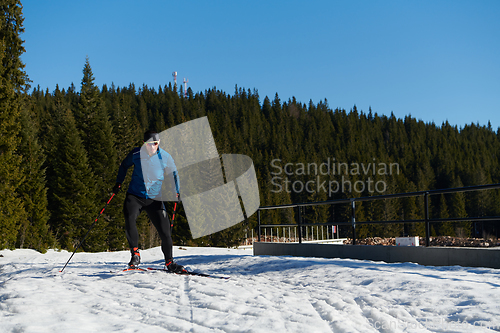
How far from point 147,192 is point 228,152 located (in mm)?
59872

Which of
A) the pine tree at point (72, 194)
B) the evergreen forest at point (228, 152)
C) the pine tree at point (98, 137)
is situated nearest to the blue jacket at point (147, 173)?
the evergreen forest at point (228, 152)

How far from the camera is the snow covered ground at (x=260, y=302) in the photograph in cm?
321

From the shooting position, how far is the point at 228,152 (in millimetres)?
65750

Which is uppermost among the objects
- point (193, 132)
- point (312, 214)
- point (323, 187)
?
point (193, 132)

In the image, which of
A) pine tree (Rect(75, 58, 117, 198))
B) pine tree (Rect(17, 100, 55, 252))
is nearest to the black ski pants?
pine tree (Rect(17, 100, 55, 252))

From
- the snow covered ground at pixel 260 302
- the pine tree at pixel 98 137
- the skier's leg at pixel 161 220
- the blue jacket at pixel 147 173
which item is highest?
the pine tree at pixel 98 137

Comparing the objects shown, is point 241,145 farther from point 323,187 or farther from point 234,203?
point 234,203

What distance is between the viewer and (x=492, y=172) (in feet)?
393

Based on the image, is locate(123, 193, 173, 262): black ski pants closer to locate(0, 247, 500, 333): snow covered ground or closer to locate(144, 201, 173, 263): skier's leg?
locate(144, 201, 173, 263): skier's leg

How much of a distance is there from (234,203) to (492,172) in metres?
99.5

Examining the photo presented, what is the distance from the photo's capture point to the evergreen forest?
97.9 feet

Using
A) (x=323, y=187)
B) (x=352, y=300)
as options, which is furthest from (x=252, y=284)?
(x=323, y=187)

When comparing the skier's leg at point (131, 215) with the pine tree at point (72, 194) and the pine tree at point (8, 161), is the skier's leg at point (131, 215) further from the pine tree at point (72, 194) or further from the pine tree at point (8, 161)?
the pine tree at point (72, 194)

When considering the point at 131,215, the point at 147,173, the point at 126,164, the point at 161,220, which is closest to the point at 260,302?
the point at 161,220
